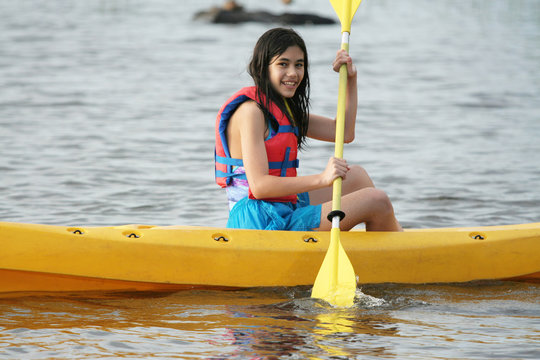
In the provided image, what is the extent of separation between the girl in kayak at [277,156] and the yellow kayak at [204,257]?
10 centimetres

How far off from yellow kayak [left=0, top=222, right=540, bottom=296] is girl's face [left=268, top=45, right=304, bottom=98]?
64cm

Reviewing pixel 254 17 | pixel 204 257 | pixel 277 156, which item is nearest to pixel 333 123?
pixel 277 156

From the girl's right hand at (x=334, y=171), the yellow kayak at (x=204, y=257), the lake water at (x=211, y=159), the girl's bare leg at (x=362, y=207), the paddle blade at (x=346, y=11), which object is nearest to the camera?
the lake water at (x=211, y=159)

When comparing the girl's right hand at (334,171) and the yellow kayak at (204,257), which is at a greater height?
the girl's right hand at (334,171)

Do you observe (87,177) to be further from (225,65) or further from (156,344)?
(225,65)

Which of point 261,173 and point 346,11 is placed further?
point 346,11

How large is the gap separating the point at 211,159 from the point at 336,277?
12.2 ft

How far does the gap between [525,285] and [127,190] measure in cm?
307

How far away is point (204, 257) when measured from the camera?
374cm

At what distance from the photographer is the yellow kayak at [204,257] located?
3.65m

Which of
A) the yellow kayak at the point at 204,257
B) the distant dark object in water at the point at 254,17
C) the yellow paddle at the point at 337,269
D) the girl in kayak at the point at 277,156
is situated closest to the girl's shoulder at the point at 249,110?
the girl in kayak at the point at 277,156

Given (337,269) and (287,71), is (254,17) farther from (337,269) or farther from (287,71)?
(337,269)

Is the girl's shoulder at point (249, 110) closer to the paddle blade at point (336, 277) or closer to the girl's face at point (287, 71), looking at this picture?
the girl's face at point (287, 71)

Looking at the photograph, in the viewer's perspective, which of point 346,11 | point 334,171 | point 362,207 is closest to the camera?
point 334,171
